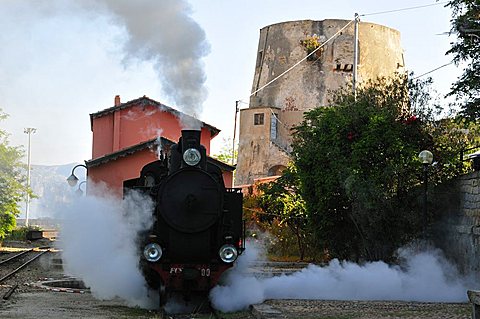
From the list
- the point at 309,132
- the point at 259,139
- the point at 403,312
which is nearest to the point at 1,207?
the point at 259,139

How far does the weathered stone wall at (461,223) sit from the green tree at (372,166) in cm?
66

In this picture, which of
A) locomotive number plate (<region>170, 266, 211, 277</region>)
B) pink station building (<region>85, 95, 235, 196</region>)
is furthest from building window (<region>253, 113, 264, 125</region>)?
locomotive number plate (<region>170, 266, 211, 277</region>)

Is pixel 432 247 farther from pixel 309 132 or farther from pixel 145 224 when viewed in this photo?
pixel 145 224

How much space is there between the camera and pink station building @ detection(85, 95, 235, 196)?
113ft

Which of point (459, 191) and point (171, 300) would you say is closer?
point (171, 300)

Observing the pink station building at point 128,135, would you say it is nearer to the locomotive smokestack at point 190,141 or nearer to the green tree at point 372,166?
the green tree at point 372,166

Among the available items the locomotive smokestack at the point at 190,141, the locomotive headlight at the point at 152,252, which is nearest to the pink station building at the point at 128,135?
the locomotive smokestack at the point at 190,141

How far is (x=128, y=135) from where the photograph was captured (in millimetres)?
40938

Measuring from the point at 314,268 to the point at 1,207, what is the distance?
97.5 feet

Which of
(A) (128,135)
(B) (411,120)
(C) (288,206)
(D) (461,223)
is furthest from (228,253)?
(A) (128,135)

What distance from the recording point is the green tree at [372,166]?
2200 centimetres

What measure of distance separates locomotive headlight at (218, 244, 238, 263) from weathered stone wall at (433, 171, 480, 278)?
21.7 feet

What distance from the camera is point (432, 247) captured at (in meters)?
22.1

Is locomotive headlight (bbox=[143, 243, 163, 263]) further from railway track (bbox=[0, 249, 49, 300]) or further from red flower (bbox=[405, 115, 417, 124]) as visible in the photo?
red flower (bbox=[405, 115, 417, 124])
